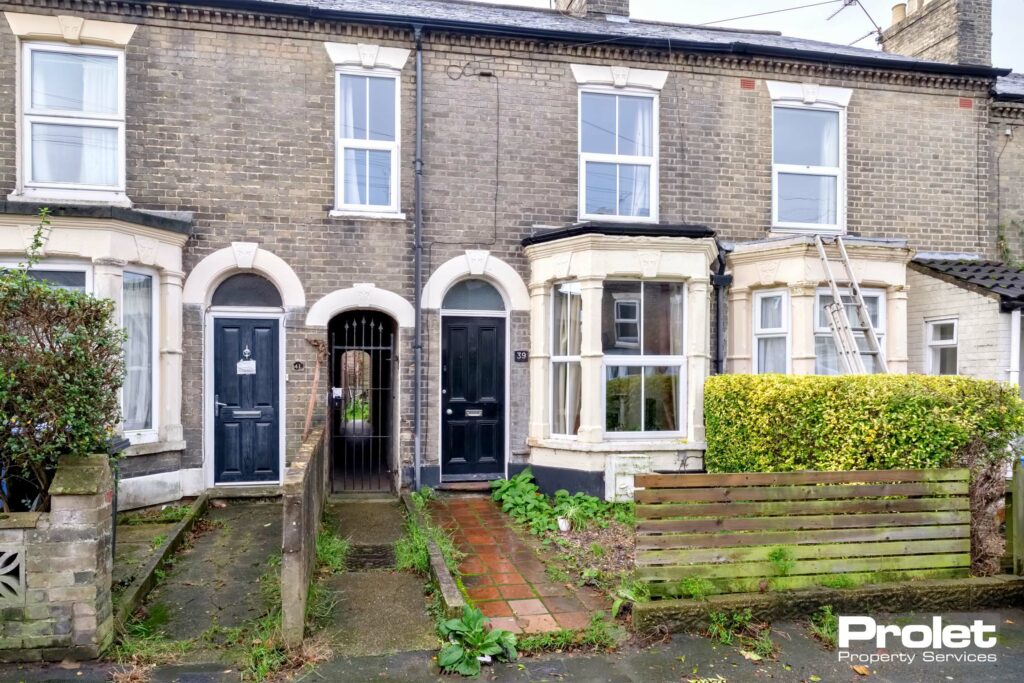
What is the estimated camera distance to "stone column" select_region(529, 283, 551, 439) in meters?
8.48

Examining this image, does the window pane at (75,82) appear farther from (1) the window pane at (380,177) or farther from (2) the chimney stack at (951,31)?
(2) the chimney stack at (951,31)

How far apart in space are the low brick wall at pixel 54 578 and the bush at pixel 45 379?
27 centimetres

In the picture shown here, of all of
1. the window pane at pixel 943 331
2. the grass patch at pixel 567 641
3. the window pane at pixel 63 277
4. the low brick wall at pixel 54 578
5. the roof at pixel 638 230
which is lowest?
the grass patch at pixel 567 641

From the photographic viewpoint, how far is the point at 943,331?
952 cm

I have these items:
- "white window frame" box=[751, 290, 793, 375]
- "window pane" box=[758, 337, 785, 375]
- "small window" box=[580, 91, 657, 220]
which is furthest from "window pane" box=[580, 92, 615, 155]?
"window pane" box=[758, 337, 785, 375]

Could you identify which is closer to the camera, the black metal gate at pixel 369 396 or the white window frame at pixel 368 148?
the white window frame at pixel 368 148

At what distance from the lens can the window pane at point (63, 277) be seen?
7098 millimetres

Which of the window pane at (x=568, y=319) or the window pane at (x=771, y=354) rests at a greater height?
the window pane at (x=568, y=319)

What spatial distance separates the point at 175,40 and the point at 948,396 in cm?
923

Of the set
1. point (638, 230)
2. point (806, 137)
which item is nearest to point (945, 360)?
point (806, 137)

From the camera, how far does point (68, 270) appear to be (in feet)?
23.4

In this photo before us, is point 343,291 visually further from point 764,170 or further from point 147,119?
point 764,170

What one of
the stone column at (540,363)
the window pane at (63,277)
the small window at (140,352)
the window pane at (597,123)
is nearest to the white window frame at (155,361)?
the small window at (140,352)

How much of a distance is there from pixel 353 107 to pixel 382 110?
37 centimetres
